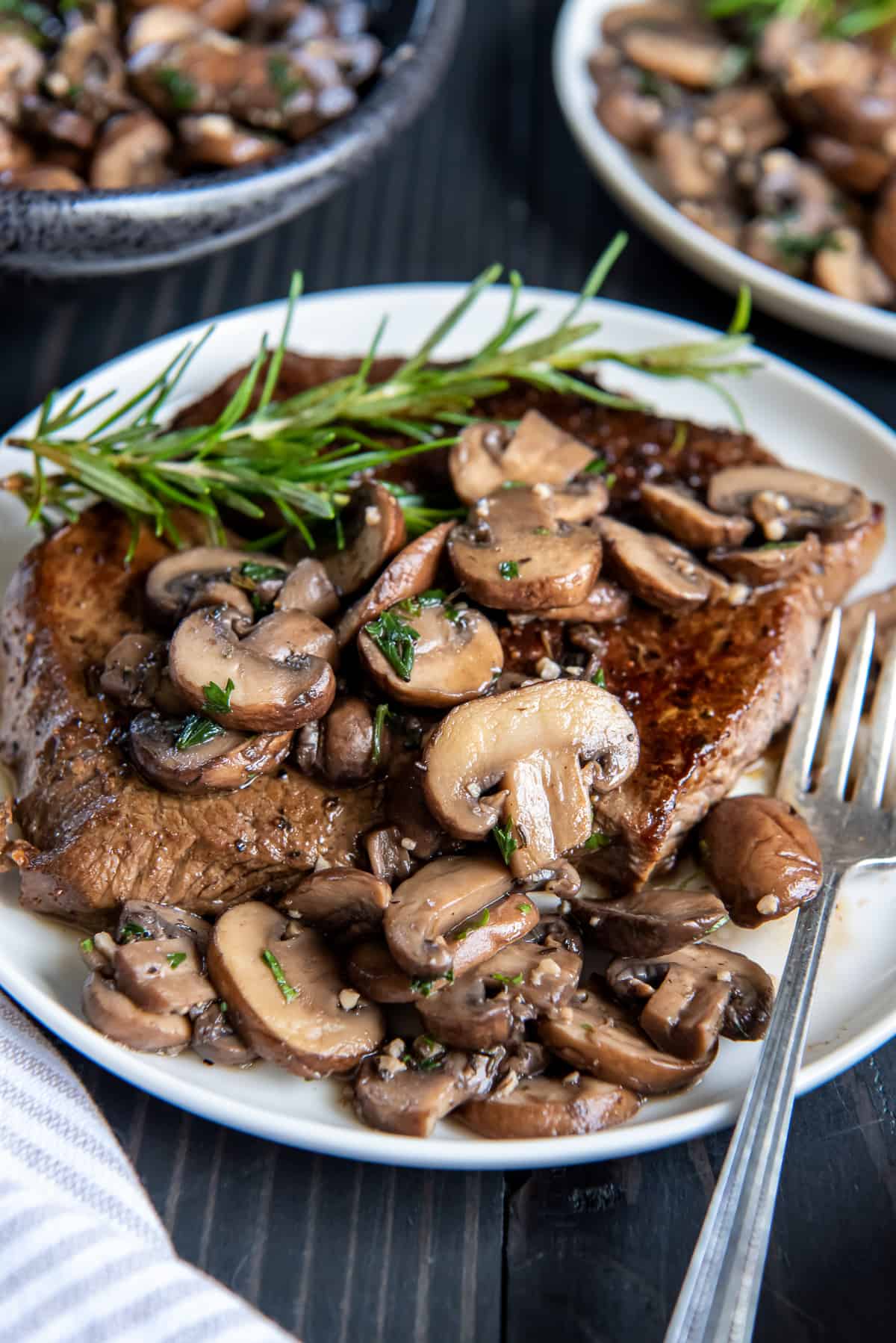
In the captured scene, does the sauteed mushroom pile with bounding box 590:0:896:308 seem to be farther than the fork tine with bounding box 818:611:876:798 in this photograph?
Yes

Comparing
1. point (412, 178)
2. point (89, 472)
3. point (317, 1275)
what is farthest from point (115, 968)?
point (412, 178)

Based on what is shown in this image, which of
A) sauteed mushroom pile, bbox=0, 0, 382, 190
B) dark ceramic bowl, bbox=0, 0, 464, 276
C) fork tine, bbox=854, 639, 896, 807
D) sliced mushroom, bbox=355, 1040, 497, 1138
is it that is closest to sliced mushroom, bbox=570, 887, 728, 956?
sliced mushroom, bbox=355, 1040, 497, 1138

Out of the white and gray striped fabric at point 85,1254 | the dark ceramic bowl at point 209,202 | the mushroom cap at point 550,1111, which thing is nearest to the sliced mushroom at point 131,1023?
the white and gray striped fabric at point 85,1254

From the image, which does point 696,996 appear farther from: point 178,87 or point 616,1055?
point 178,87

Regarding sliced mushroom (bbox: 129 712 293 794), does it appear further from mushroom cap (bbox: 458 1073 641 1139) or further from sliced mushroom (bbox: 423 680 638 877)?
mushroom cap (bbox: 458 1073 641 1139)

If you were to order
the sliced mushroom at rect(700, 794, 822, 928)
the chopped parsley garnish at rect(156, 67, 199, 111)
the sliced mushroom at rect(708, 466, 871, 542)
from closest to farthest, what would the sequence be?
the sliced mushroom at rect(700, 794, 822, 928)
the sliced mushroom at rect(708, 466, 871, 542)
the chopped parsley garnish at rect(156, 67, 199, 111)

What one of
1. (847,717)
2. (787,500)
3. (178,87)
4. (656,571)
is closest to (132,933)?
(656,571)

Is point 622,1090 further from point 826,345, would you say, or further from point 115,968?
point 826,345
